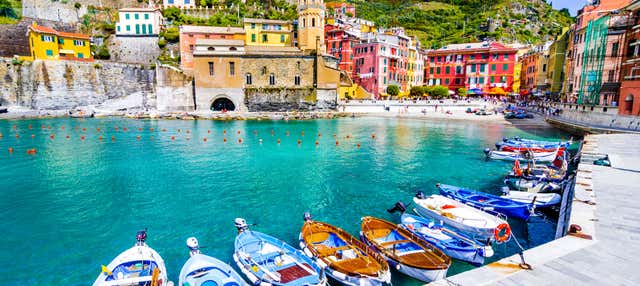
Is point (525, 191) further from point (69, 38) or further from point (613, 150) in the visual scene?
point (69, 38)

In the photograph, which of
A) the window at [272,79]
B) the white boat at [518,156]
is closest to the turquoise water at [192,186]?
the white boat at [518,156]

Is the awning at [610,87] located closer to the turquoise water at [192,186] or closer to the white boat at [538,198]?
the turquoise water at [192,186]

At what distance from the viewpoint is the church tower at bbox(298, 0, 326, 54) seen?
189ft

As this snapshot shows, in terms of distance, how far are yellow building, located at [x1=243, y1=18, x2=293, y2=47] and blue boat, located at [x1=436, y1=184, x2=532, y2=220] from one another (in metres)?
53.5

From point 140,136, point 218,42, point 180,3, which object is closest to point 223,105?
point 218,42

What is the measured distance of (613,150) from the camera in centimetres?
2091

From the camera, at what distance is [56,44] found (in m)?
56.9

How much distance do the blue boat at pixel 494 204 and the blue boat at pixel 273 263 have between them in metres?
8.47

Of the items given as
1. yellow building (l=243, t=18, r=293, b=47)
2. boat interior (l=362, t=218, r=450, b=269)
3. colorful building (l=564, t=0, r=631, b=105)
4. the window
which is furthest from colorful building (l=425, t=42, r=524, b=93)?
boat interior (l=362, t=218, r=450, b=269)

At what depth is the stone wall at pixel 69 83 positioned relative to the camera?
177ft

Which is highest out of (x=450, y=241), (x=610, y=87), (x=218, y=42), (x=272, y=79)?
(x=218, y=42)

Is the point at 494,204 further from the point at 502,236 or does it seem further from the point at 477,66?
the point at 477,66

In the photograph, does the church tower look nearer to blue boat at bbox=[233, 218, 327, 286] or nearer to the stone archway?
the stone archway

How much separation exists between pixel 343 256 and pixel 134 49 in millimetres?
67689
